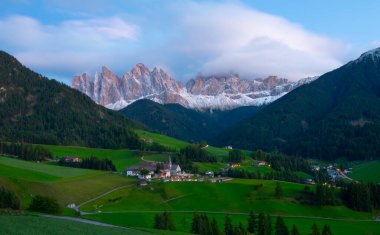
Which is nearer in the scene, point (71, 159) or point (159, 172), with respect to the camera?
point (159, 172)

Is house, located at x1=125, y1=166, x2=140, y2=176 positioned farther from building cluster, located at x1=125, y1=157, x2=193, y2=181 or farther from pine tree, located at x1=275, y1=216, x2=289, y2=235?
pine tree, located at x1=275, y1=216, x2=289, y2=235

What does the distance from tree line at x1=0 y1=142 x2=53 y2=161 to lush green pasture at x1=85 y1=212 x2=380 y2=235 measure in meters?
88.0

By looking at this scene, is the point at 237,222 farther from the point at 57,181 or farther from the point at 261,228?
the point at 57,181

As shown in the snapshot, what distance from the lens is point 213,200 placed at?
412 feet

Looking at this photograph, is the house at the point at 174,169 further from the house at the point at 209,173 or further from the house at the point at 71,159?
the house at the point at 71,159

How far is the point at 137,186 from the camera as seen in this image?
136m

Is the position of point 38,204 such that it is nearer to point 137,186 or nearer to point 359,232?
point 137,186

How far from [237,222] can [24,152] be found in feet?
366

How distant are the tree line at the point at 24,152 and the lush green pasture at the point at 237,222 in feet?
289

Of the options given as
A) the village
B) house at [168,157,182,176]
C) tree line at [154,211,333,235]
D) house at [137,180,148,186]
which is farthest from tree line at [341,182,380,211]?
house at [168,157,182,176]

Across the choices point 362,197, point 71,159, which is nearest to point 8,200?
point 362,197

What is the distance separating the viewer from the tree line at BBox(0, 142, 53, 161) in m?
179

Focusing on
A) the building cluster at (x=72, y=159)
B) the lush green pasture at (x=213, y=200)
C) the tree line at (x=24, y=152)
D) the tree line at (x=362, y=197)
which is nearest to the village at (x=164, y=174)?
the lush green pasture at (x=213, y=200)

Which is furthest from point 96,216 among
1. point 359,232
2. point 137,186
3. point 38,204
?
point 359,232
